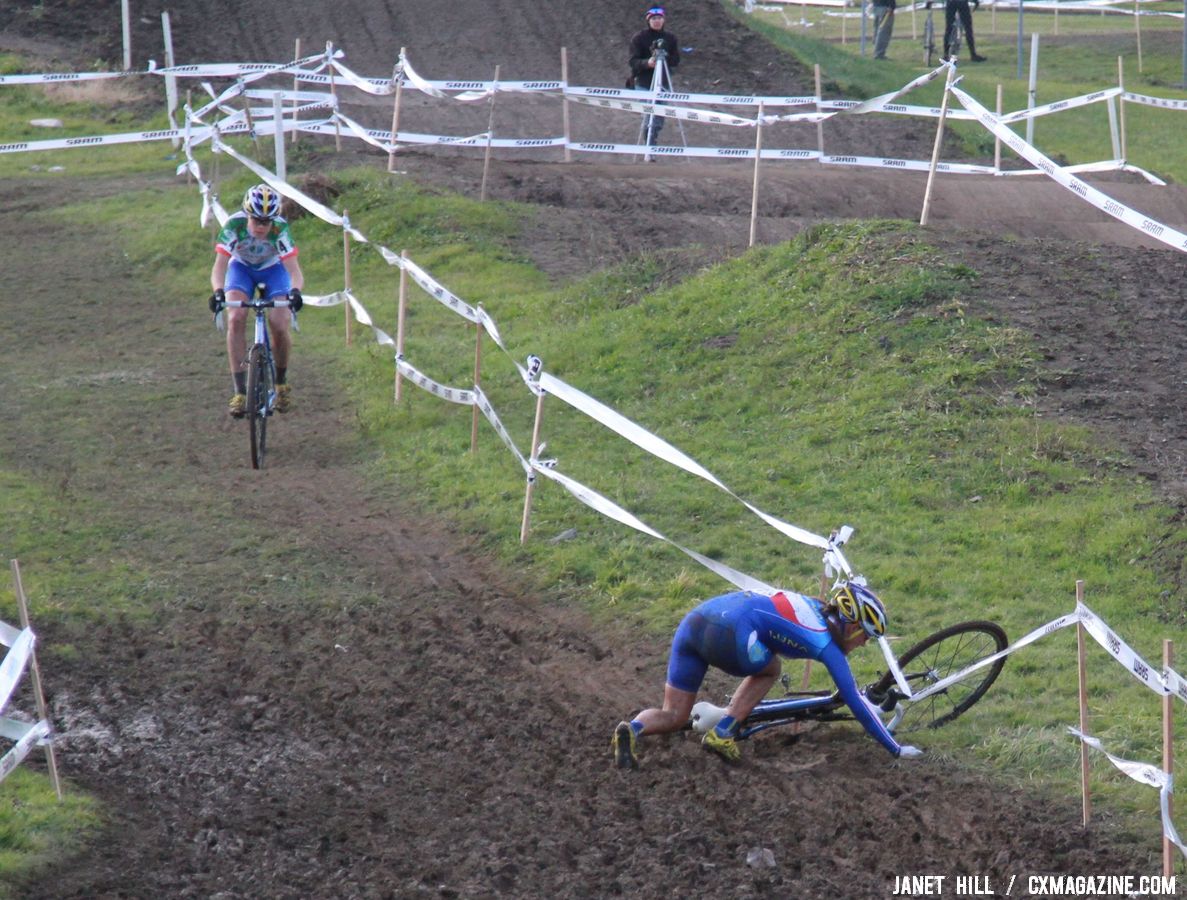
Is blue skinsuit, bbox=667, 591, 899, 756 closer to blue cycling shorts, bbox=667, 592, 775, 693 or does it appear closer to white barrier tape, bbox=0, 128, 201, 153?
blue cycling shorts, bbox=667, 592, 775, 693

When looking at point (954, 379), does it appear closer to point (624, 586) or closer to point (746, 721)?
point (624, 586)

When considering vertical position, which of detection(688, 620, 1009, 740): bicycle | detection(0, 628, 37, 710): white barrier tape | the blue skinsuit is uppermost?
detection(0, 628, 37, 710): white barrier tape

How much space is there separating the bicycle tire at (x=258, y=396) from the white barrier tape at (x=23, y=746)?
5.43 metres

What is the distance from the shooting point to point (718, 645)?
7555 millimetres

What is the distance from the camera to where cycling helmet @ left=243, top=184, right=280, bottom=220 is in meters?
11.9

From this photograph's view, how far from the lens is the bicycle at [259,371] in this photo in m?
12.0

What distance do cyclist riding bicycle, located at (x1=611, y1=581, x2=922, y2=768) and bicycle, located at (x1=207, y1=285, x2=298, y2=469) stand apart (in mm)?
5538

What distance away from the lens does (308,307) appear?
58.1ft

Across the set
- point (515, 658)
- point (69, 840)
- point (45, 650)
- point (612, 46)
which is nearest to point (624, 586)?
point (515, 658)

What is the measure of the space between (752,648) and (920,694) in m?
1.08

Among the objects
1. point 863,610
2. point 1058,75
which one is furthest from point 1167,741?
point 1058,75

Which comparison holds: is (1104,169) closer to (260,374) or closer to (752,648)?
(260,374)

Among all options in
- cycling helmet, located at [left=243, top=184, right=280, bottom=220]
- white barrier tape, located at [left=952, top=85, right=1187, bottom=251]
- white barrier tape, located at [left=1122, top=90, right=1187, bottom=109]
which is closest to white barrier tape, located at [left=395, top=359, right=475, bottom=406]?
cycling helmet, located at [left=243, top=184, right=280, bottom=220]

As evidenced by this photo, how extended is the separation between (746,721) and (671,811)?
825mm
